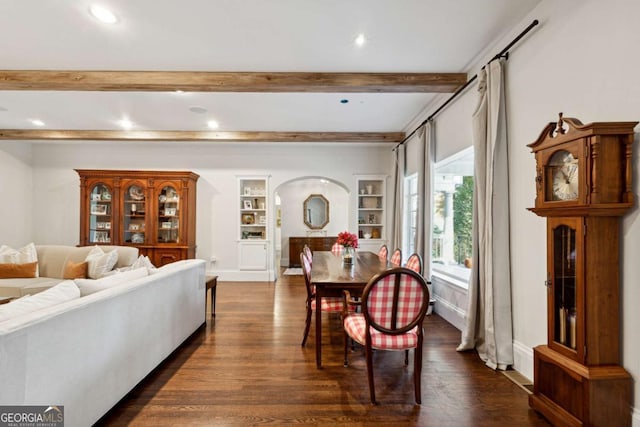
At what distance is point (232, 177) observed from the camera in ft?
21.7

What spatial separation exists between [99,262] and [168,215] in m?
2.08

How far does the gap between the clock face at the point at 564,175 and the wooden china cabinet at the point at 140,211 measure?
5.88 m

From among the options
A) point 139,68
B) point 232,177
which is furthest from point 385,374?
point 232,177

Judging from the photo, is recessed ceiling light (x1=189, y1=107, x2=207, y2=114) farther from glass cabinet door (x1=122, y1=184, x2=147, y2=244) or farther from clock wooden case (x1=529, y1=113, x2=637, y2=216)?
clock wooden case (x1=529, y1=113, x2=637, y2=216)

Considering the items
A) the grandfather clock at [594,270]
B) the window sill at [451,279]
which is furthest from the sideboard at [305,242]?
the grandfather clock at [594,270]

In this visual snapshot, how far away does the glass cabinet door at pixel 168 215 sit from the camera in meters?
6.12

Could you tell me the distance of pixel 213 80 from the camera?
132 inches

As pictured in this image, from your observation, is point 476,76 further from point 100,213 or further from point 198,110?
point 100,213

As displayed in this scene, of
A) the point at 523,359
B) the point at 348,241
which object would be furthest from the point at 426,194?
the point at 523,359

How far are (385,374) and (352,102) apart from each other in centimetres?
341

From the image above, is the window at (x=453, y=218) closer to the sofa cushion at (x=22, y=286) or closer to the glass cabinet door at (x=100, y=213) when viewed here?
the sofa cushion at (x=22, y=286)

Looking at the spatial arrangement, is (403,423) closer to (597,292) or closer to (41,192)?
(597,292)

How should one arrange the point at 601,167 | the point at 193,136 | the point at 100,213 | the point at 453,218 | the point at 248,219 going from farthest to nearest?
the point at 248,219, the point at 100,213, the point at 193,136, the point at 453,218, the point at 601,167

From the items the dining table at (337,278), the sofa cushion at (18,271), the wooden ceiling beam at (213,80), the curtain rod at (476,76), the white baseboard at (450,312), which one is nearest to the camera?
the curtain rod at (476,76)
